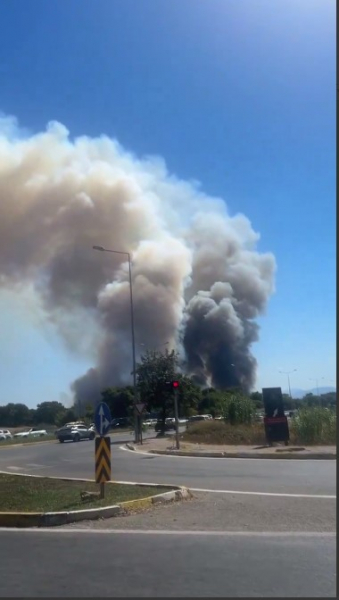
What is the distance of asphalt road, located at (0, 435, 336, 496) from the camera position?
12.6 meters

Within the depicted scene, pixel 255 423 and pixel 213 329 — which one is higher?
pixel 213 329

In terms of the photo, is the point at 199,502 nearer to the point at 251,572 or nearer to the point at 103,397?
the point at 251,572

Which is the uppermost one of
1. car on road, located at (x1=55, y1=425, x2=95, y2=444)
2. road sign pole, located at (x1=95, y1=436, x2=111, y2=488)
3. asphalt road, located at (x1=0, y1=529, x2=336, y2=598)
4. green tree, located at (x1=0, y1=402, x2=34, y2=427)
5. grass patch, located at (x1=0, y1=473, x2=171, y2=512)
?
road sign pole, located at (x1=95, y1=436, x2=111, y2=488)

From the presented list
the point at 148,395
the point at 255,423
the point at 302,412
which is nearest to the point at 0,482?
the point at 302,412

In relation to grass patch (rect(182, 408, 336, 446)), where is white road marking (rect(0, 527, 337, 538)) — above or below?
above

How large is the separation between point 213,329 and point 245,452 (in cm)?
5070


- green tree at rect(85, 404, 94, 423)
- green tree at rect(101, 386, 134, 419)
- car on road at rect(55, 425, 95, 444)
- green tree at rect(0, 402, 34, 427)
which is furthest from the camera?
green tree at rect(0, 402, 34, 427)

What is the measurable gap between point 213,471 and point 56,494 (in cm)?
503

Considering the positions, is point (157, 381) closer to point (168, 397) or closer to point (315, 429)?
point (168, 397)

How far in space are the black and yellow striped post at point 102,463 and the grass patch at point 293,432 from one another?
13488 millimetres

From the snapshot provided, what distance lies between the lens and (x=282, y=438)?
73.7ft

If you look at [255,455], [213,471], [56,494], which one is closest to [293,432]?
[255,455]

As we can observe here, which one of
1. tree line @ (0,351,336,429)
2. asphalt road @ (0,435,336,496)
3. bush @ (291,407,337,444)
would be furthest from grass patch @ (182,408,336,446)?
asphalt road @ (0,435,336,496)

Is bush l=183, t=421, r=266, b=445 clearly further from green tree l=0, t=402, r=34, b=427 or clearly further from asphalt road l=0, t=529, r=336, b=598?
green tree l=0, t=402, r=34, b=427
